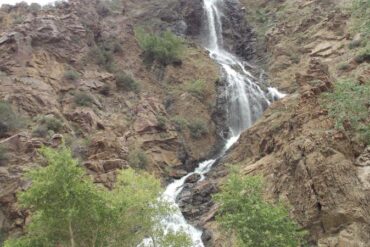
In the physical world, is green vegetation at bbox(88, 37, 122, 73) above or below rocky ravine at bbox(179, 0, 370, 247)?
above

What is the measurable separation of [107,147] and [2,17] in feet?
91.5

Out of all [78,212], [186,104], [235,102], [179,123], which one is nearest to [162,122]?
[179,123]

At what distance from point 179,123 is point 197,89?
616 cm

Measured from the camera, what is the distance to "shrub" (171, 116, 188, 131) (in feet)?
159

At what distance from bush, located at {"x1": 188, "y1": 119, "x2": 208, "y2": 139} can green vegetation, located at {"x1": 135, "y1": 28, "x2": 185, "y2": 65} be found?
1270 cm

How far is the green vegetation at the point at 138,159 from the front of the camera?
129 ft

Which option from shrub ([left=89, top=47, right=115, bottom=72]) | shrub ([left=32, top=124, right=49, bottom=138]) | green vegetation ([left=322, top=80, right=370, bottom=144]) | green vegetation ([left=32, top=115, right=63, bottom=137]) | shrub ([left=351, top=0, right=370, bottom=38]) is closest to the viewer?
shrub ([left=351, top=0, right=370, bottom=38])

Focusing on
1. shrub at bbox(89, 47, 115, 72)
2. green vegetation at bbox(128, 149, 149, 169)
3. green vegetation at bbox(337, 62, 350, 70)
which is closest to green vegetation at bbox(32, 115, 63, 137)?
green vegetation at bbox(128, 149, 149, 169)

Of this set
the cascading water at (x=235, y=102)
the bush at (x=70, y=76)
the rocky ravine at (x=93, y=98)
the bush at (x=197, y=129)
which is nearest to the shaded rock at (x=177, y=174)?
the rocky ravine at (x=93, y=98)

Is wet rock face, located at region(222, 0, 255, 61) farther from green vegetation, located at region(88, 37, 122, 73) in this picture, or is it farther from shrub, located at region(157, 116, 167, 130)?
shrub, located at region(157, 116, 167, 130)

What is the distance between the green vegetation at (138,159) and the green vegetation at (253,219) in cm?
1763

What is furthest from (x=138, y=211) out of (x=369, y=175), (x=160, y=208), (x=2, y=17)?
(x=2, y=17)

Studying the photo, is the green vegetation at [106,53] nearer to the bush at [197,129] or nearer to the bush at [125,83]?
the bush at [125,83]

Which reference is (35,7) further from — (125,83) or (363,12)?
(363,12)
